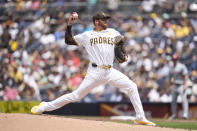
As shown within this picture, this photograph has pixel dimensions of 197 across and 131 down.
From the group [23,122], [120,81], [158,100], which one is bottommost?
[158,100]

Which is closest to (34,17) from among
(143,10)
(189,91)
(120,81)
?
(143,10)

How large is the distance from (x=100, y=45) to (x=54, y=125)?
173 centimetres

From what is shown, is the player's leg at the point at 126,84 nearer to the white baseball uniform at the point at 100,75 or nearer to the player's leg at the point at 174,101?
the white baseball uniform at the point at 100,75

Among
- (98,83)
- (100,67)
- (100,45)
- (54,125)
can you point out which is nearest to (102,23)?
(100,45)

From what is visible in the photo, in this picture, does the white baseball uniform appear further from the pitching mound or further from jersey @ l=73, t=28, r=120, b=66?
the pitching mound

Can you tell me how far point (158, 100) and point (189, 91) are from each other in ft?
3.65

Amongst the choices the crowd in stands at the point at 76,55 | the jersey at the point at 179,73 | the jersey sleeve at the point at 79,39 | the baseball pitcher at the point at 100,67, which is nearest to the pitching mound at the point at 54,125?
the baseball pitcher at the point at 100,67

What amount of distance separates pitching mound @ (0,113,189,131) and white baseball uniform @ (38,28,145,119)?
38 cm

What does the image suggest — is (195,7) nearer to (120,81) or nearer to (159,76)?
(159,76)

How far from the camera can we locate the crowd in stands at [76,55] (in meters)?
17.4

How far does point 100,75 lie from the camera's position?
9133mm

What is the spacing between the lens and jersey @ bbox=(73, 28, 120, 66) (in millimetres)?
9250

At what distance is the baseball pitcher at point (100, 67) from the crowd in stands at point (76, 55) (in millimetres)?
6985

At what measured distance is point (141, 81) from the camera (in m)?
17.3
